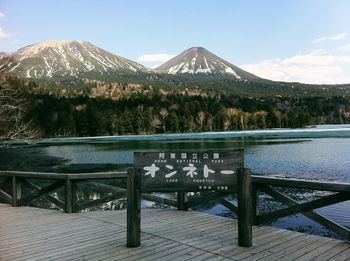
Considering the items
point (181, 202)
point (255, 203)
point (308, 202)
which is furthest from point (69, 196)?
point (308, 202)

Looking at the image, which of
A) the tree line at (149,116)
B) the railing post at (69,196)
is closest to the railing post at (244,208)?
the railing post at (69,196)

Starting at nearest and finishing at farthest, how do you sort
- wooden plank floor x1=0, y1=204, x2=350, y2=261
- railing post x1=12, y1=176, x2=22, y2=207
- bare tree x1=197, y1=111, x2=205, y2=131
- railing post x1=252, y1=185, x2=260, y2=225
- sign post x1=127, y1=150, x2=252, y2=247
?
wooden plank floor x1=0, y1=204, x2=350, y2=261 → sign post x1=127, y1=150, x2=252, y2=247 → railing post x1=252, y1=185, x2=260, y2=225 → railing post x1=12, y1=176, x2=22, y2=207 → bare tree x1=197, y1=111, x2=205, y2=131

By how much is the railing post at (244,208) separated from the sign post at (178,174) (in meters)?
0.17

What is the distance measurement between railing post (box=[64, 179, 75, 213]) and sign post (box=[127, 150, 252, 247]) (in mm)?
3646

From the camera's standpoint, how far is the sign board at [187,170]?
7.48m

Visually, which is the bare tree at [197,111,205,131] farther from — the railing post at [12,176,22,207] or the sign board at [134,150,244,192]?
the sign board at [134,150,244,192]

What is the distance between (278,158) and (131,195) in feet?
117

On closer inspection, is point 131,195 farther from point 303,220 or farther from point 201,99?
point 201,99

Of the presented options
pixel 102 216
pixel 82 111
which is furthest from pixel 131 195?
pixel 82 111

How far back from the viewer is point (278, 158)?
41156 millimetres

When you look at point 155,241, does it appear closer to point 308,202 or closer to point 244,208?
point 244,208

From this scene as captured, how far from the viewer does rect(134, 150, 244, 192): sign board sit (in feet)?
24.5

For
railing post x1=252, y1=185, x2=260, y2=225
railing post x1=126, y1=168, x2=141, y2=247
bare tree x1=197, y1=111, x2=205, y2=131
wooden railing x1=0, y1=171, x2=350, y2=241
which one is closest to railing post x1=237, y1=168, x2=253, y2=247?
wooden railing x1=0, y1=171, x2=350, y2=241

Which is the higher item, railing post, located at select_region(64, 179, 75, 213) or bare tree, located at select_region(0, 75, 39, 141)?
bare tree, located at select_region(0, 75, 39, 141)
